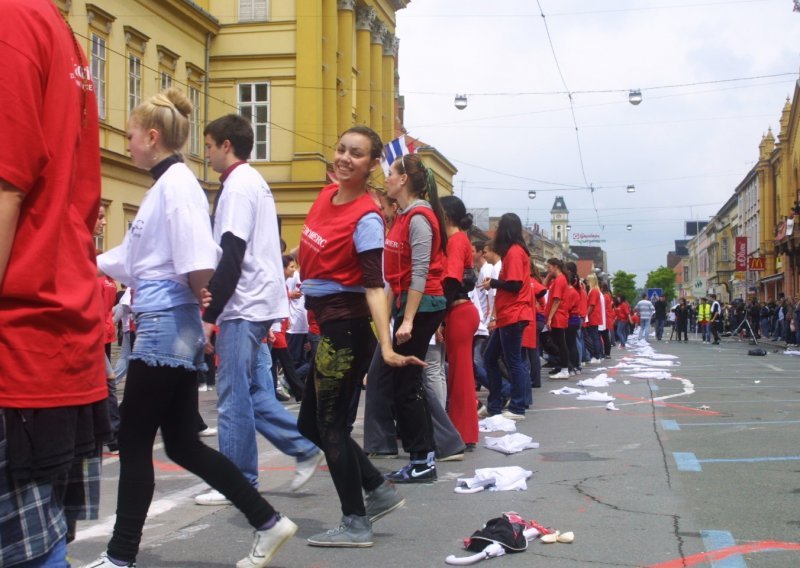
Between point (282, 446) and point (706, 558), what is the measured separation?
8.08 ft

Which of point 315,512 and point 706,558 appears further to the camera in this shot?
point 315,512

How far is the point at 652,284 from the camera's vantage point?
192000mm

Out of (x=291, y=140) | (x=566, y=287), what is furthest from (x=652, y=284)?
(x=566, y=287)

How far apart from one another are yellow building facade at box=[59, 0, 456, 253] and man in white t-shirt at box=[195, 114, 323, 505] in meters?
20.6

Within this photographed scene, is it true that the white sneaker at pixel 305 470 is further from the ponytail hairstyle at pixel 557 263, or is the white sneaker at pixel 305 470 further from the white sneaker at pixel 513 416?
the ponytail hairstyle at pixel 557 263

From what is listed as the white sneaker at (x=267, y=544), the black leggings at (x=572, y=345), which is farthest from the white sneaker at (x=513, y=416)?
the black leggings at (x=572, y=345)

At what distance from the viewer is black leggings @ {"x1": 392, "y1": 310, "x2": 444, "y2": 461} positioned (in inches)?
246

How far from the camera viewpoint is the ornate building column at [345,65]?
1554 inches

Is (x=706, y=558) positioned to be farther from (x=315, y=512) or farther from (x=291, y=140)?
(x=291, y=140)

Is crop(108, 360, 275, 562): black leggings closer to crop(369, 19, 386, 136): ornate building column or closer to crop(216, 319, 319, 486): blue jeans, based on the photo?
crop(216, 319, 319, 486): blue jeans

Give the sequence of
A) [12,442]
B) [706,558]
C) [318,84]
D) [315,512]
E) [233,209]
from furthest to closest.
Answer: [318,84] → [315,512] → [233,209] → [706,558] → [12,442]

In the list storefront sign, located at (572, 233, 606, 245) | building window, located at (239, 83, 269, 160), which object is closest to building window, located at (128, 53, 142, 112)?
building window, located at (239, 83, 269, 160)

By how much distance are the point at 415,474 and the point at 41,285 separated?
436cm

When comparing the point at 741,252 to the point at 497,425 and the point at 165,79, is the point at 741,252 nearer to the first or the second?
the point at 165,79
